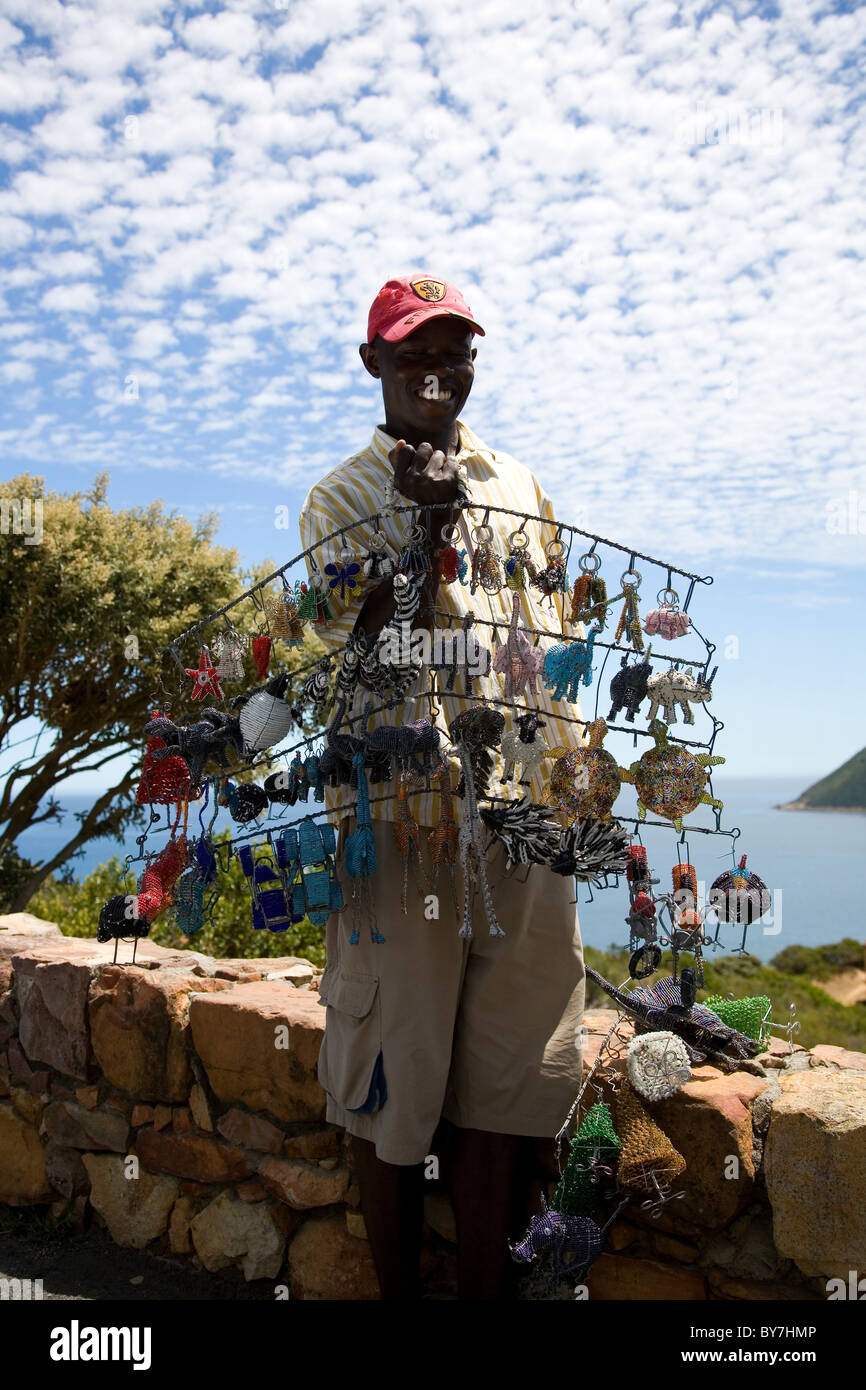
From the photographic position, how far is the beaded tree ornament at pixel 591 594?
7.98 feet

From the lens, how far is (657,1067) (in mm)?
2602

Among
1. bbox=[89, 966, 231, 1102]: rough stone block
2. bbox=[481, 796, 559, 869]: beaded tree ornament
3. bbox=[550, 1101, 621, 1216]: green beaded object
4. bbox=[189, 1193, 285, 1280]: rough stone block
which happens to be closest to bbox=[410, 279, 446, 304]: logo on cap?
bbox=[481, 796, 559, 869]: beaded tree ornament

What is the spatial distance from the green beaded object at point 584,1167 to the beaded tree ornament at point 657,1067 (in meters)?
0.14

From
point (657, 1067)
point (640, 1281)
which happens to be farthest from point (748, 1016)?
point (640, 1281)

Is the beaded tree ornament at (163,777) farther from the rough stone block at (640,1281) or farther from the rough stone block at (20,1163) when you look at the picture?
the rough stone block at (20,1163)

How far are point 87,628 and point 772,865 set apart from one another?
44.4 ft

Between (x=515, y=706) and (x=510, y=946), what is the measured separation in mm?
591

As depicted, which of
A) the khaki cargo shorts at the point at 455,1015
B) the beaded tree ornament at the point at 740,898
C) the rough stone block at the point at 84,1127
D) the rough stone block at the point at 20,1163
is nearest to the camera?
the khaki cargo shorts at the point at 455,1015

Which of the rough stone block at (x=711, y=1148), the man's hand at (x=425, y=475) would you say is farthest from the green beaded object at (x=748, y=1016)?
the man's hand at (x=425, y=475)

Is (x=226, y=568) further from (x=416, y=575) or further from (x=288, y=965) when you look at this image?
(x=416, y=575)

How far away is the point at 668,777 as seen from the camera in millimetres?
2355

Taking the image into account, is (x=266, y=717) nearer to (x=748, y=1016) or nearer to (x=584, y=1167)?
(x=584, y=1167)

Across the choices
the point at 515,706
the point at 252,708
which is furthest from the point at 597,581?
the point at 252,708

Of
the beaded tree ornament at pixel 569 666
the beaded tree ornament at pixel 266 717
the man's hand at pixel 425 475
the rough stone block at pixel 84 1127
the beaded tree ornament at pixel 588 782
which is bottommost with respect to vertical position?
the rough stone block at pixel 84 1127
